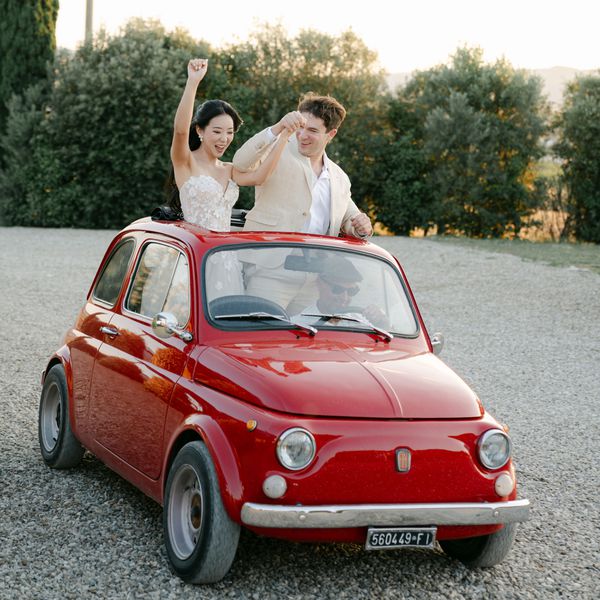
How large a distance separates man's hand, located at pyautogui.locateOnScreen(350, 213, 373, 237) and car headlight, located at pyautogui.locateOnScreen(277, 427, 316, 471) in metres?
2.17

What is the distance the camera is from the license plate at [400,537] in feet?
13.8

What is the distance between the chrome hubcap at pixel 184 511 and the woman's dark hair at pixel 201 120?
2.66 m

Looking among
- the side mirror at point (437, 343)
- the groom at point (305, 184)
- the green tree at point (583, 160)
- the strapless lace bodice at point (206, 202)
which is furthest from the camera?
the green tree at point (583, 160)

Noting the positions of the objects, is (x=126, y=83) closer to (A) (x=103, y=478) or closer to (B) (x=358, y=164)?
(B) (x=358, y=164)

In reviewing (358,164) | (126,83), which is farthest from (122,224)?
(358,164)

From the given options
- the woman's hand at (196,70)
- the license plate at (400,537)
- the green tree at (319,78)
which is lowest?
the license plate at (400,537)

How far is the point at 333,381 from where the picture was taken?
445cm

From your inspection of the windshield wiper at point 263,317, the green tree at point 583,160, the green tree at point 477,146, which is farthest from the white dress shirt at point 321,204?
the green tree at point 583,160

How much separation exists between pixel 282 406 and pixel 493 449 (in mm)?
980

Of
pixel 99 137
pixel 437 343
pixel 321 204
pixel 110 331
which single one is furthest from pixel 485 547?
pixel 99 137

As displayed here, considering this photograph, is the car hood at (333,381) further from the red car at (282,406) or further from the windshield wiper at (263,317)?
the windshield wiper at (263,317)

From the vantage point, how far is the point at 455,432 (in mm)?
4387

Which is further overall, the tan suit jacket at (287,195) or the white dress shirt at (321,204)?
the white dress shirt at (321,204)

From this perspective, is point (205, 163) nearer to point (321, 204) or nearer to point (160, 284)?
point (321, 204)
